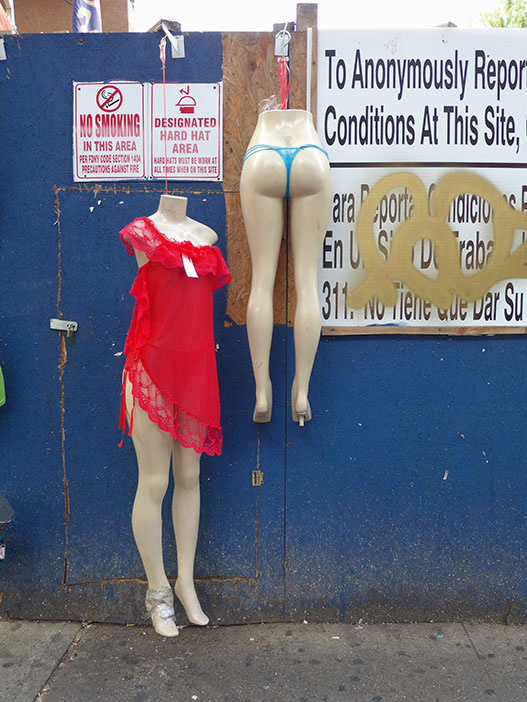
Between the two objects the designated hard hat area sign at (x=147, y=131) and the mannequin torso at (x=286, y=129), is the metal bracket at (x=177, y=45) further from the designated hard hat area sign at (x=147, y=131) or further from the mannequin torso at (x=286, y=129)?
the mannequin torso at (x=286, y=129)

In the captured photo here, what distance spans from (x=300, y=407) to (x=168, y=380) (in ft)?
1.96

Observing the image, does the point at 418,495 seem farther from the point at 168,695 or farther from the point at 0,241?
the point at 0,241

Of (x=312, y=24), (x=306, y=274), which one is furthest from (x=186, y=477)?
(x=312, y=24)

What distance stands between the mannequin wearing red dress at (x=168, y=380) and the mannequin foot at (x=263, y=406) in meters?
0.20

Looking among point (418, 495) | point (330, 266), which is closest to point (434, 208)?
point (330, 266)

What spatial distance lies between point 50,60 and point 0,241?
872mm

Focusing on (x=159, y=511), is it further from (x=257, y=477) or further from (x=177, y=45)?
(x=177, y=45)

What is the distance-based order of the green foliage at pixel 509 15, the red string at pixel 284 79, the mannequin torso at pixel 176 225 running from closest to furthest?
the mannequin torso at pixel 176 225 → the red string at pixel 284 79 → the green foliage at pixel 509 15

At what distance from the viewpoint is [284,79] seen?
285 centimetres

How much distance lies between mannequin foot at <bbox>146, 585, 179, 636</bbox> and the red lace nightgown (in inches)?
27.1

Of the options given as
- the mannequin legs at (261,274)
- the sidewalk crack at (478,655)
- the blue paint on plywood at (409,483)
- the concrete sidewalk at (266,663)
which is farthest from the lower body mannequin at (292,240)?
the sidewalk crack at (478,655)

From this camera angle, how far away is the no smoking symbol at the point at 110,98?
9.65 ft

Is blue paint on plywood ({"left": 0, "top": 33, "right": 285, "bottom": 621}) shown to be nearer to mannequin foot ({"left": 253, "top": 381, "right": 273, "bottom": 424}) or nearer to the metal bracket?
the metal bracket

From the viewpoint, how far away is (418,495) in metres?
3.10
